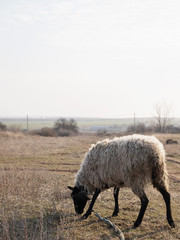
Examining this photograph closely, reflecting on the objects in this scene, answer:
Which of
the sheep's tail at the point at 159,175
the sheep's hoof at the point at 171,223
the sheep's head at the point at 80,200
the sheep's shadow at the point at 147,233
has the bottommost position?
the sheep's shadow at the point at 147,233

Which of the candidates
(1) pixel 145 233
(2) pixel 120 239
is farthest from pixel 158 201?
(2) pixel 120 239

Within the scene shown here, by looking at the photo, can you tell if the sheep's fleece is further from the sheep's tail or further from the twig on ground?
the twig on ground

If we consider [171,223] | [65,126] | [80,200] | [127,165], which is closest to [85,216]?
[80,200]

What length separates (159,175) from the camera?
6.54m

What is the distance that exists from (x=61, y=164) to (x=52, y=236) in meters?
9.75

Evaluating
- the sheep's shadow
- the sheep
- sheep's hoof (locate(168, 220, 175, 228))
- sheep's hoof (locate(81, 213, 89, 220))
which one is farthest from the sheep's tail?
sheep's hoof (locate(81, 213, 89, 220))

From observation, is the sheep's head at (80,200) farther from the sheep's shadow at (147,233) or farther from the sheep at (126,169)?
the sheep's shadow at (147,233)

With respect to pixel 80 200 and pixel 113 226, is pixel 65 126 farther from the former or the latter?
pixel 113 226

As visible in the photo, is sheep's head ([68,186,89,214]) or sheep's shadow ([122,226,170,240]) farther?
sheep's head ([68,186,89,214])

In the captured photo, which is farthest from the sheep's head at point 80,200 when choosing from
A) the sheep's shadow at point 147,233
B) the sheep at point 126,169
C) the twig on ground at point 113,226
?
the sheep's shadow at point 147,233

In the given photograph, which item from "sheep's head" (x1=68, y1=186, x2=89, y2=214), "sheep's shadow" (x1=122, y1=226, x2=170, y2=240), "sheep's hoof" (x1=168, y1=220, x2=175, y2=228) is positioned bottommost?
"sheep's shadow" (x1=122, y1=226, x2=170, y2=240)

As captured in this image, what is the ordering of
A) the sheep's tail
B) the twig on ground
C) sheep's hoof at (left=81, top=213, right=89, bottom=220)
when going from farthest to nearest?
sheep's hoof at (left=81, top=213, right=89, bottom=220) < the sheep's tail < the twig on ground

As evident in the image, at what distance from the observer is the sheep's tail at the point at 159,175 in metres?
6.48

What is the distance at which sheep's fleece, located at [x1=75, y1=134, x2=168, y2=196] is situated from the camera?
256 inches
